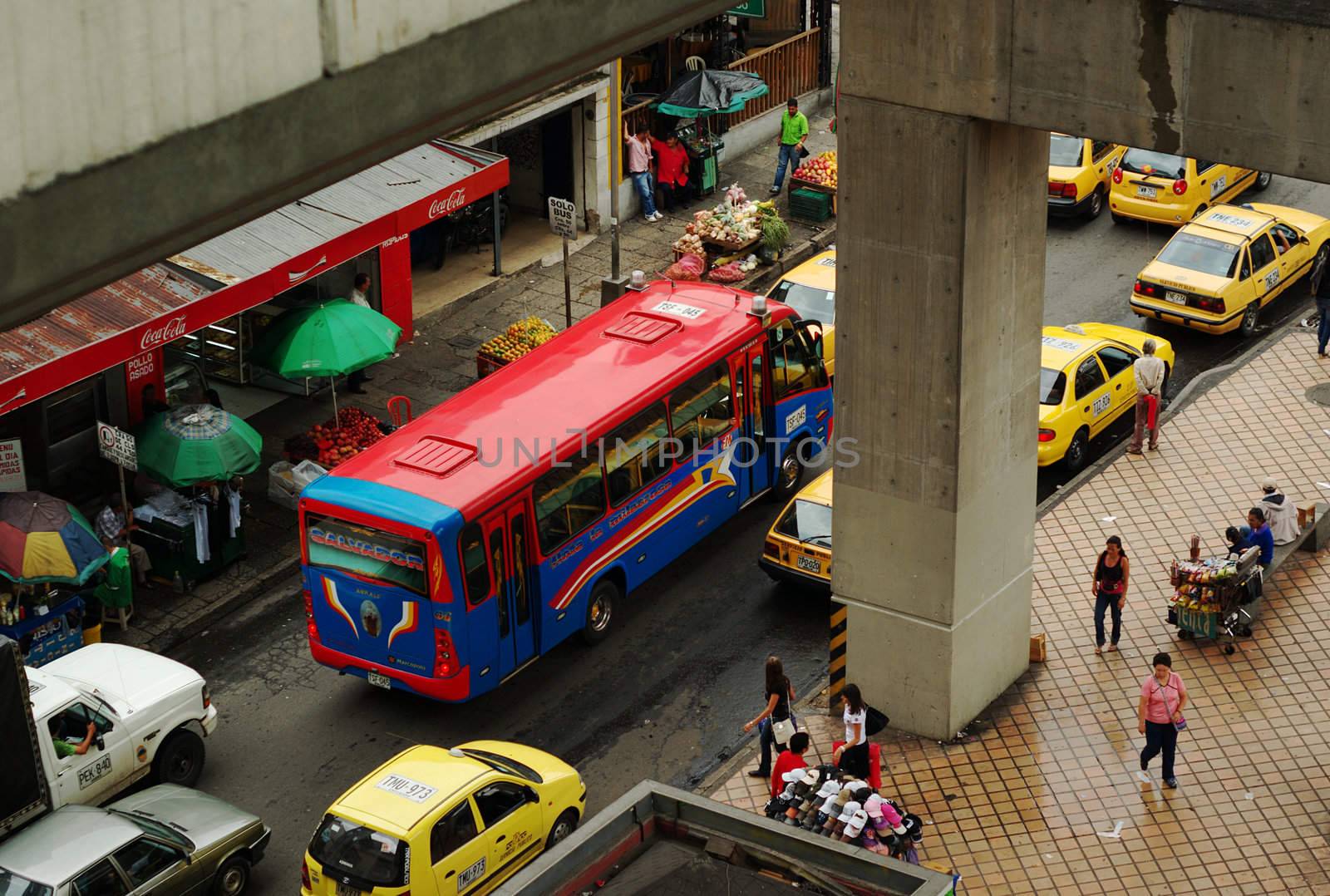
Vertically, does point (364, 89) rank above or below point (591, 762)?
above

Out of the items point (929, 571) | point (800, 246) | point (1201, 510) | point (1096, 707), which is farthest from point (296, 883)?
point (800, 246)

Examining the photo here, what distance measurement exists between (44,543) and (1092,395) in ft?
42.4

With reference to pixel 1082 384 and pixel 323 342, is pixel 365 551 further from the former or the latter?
pixel 1082 384

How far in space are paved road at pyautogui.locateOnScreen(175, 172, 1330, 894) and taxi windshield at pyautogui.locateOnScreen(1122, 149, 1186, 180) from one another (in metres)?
11.7

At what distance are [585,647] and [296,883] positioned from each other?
15.4 ft

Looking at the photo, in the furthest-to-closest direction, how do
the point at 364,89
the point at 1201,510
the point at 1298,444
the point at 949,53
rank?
the point at 1298,444 < the point at 1201,510 < the point at 949,53 < the point at 364,89

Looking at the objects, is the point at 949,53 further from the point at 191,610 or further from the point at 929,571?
the point at 191,610

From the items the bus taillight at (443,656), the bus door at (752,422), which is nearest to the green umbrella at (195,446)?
the bus taillight at (443,656)

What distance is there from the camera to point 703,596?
20.1 meters

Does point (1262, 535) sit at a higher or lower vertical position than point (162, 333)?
lower

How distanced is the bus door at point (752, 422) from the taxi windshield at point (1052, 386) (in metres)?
3.72

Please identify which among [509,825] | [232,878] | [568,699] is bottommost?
[568,699]

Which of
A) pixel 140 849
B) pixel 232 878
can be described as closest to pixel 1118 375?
pixel 232 878

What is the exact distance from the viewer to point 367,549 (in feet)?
55.5
